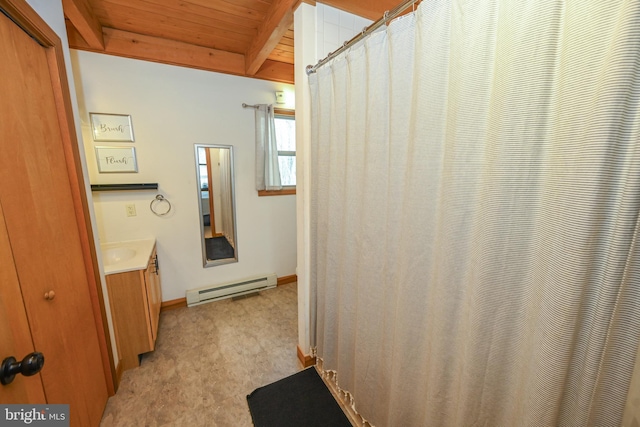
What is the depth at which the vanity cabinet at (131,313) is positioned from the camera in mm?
1694

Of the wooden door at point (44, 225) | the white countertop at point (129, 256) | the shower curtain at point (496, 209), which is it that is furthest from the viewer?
the white countertop at point (129, 256)

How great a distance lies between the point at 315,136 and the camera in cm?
149

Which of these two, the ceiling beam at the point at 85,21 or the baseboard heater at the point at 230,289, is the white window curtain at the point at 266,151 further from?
the ceiling beam at the point at 85,21

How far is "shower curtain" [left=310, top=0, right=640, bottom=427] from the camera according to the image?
0.50m

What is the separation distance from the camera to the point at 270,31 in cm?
179

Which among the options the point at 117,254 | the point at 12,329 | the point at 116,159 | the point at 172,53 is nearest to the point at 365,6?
the point at 172,53

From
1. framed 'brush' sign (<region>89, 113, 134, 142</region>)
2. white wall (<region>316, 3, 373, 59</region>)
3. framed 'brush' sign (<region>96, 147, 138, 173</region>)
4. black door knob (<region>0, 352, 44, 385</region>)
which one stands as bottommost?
black door knob (<region>0, 352, 44, 385</region>)

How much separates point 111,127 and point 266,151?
136cm

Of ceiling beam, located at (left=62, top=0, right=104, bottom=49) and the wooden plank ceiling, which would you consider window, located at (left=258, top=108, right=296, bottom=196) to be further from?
ceiling beam, located at (left=62, top=0, right=104, bottom=49)

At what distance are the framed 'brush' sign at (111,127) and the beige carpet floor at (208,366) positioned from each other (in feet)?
5.79

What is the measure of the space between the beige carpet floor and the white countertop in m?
0.77

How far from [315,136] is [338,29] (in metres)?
0.71

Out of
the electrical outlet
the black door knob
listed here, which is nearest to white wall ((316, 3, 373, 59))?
the black door knob

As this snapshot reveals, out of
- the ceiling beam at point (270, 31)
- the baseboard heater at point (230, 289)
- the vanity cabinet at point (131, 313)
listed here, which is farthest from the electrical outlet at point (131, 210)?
the ceiling beam at point (270, 31)
